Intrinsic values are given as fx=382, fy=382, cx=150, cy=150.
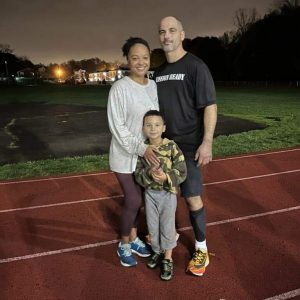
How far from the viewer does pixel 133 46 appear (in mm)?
3275

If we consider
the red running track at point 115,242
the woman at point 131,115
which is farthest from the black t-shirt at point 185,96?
the red running track at point 115,242

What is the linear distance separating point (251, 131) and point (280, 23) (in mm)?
48479

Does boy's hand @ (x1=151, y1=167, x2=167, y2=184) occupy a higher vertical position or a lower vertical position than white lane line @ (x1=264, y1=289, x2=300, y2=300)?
higher

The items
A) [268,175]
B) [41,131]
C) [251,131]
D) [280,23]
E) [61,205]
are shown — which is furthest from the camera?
[280,23]

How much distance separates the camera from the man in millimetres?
3244

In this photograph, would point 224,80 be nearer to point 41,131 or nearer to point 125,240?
point 41,131

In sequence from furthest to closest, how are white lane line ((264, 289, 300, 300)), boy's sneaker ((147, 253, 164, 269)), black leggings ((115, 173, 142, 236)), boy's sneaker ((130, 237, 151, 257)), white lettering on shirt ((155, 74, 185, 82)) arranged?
boy's sneaker ((130, 237, 151, 257))
boy's sneaker ((147, 253, 164, 269))
black leggings ((115, 173, 142, 236))
white lettering on shirt ((155, 74, 185, 82))
white lane line ((264, 289, 300, 300))

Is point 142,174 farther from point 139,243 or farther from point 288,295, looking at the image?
point 288,295

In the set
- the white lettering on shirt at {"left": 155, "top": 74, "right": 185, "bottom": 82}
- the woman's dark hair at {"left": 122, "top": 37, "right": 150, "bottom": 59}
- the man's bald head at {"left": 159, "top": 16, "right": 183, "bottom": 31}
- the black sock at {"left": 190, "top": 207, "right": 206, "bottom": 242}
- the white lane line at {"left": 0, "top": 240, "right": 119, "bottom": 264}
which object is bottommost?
the white lane line at {"left": 0, "top": 240, "right": 119, "bottom": 264}

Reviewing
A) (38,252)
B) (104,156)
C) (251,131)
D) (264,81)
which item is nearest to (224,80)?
(264,81)

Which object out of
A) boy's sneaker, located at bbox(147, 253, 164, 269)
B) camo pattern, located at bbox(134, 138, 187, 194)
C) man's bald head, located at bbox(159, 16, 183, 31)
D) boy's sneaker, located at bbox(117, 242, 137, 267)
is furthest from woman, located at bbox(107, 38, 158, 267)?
boy's sneaker, located at bbox(147, 253, 164, 269)

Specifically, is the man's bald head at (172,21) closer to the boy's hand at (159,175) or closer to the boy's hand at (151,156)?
the boy's hand at (151,156)

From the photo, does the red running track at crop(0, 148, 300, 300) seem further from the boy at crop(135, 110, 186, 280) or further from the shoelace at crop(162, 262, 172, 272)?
the boy at crop(135, 110, 186, 280)

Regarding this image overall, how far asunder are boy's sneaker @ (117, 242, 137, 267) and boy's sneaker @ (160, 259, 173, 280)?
0.34m
